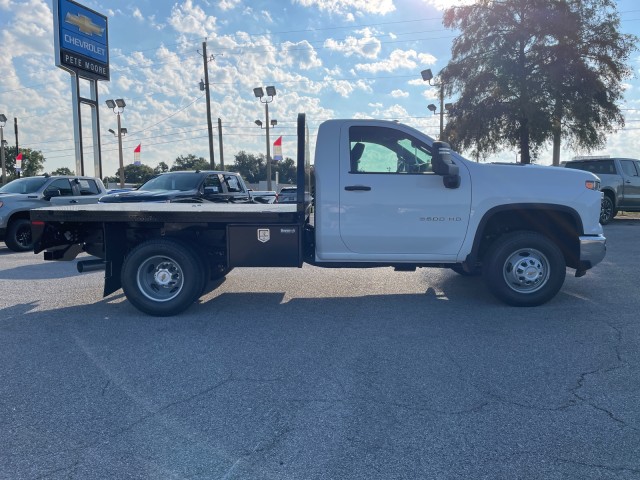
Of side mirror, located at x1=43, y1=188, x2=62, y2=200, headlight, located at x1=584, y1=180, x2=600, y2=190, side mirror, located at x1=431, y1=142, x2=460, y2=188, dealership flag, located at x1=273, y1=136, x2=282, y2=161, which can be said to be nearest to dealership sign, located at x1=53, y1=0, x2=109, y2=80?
dealership flag, located at x1=273, y1=136, x2=282, y2=161

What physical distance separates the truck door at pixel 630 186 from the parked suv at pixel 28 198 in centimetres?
1578

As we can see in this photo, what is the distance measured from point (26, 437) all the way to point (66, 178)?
11.3 m

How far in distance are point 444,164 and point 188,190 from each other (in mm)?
7502

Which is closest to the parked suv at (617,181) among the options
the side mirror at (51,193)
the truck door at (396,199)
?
the truck door at (396,199)

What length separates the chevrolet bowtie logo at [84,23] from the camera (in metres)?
20.2

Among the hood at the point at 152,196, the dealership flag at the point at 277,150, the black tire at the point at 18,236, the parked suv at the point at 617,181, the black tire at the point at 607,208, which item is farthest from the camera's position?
the dealership flag at the point at 277,150

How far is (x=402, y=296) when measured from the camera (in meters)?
6.86

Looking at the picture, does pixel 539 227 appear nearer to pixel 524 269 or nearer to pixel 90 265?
pixel 524 269

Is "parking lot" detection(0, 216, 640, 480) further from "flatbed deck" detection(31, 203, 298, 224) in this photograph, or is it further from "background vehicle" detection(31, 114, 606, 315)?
"flatbed deck" detection(31, 203, 298, 224)

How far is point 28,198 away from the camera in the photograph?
38.5 ft

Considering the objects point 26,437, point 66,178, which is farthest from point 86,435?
point 66,178

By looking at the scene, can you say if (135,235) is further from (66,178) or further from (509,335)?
(66,178)

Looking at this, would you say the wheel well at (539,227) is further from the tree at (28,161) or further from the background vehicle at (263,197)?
the tree at (28,161)

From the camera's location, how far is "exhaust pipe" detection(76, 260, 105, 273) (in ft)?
19.9
